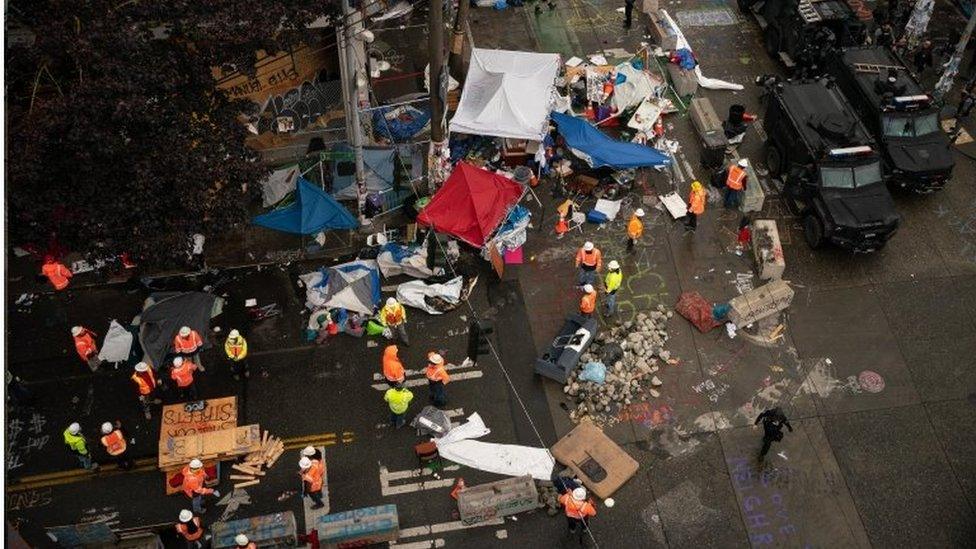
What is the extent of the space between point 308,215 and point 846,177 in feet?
43.5

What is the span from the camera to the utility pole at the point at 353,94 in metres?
18.9

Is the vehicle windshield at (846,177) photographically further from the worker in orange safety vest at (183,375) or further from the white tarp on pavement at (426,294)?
the worker in orange safety vest at (183,375)

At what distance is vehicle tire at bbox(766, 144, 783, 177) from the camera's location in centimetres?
2306

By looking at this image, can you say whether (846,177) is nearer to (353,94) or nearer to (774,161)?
(774,161)

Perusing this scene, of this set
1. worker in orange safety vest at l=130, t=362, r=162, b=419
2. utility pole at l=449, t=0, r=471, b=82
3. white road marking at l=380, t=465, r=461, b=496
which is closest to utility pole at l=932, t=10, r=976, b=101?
utility pole at l=449, t=0, r=471, b=82

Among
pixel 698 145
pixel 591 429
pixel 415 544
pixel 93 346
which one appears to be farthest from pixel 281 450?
pixel 698 145

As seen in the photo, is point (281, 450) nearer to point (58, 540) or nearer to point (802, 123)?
point (58, 540)

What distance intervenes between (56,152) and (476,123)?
10647 mm

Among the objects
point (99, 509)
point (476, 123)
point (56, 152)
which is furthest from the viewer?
point (476, 123)

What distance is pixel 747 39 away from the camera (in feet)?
92.3

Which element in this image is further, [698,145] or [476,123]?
[698,145]

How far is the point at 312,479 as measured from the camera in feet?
53.0

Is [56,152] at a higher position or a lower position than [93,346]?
higher

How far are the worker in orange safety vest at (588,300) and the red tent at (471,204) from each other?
2767mm
